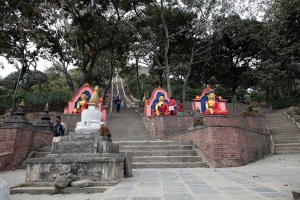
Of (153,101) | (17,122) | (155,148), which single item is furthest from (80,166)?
(153,101)

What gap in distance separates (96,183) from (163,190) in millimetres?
1626

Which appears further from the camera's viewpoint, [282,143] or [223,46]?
[223,46]

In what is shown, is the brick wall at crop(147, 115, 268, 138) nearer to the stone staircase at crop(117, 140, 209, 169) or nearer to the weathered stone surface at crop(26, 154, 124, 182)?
the stone staircase at crop(117, 140, 209, 169)

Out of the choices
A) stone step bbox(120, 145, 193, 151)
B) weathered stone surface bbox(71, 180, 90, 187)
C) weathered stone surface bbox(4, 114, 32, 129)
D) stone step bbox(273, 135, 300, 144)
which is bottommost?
Answer: weathered stone surface bbox(71, 180, 90, 187)

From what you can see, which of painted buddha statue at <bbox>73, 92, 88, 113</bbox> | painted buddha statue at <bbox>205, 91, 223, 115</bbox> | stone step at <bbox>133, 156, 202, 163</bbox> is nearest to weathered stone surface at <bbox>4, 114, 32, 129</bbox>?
stone step at <bbox>133, 156, 202, 163</bbox>

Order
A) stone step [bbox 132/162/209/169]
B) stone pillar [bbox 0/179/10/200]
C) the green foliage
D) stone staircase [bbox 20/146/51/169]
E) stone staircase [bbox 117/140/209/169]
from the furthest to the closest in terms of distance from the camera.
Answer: the green foliage < stone staircase [bbox 20/146/51/169] < stone staircase [bbox 117/140/209/169] < stone step [bbox 132/162/209/169] < stone pillar [bbox 0/179/10/200]

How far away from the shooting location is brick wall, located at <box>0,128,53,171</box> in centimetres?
923

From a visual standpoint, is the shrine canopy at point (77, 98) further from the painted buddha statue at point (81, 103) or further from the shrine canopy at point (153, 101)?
the shrine canopy at point (153, 101)

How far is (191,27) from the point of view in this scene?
1022 inches

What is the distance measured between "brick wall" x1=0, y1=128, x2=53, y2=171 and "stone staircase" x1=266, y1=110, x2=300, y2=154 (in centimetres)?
1287

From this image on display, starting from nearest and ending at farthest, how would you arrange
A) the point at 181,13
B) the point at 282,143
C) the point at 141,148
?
the point at 141,148 → the point at 282,143 → the point at 181,13

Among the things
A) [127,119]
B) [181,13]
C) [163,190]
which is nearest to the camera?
[163,190]

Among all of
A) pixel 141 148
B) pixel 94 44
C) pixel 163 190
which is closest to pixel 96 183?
pixel 163 190

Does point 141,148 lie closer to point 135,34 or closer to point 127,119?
point 127,119
